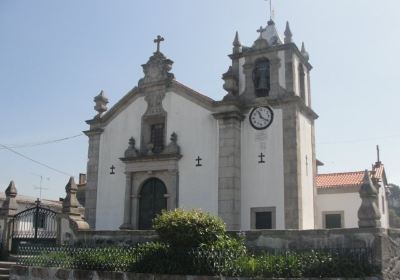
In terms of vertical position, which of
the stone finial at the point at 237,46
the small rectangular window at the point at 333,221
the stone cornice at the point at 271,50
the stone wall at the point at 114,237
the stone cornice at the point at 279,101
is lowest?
the stone wall at the point at 114,237

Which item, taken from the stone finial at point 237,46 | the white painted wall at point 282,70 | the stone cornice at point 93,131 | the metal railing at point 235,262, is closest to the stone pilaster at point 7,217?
the stone cornice at point 93,131

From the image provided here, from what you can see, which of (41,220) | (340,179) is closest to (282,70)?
(340,179)

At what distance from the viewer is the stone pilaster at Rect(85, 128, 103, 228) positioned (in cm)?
2112

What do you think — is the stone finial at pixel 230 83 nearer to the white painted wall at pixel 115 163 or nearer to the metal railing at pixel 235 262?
the white painted wall at pixel 115 163

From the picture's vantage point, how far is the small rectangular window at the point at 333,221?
2453 centimetres

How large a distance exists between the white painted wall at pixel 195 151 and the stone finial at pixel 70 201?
175 inches

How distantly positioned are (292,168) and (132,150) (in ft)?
23.0

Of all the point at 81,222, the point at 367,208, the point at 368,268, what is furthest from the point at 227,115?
the point at 368,268

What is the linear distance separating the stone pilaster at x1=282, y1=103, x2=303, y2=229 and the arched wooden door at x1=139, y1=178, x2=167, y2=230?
205 inches

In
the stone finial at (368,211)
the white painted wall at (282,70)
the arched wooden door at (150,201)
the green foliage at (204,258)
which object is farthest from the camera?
the arched wooden door at (150,201)

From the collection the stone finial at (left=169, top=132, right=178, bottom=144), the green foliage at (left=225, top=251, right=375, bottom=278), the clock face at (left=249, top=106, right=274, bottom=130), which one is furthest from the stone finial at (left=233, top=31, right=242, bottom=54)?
the green foliage at (left=225, top=251, right=375, bottom=278)

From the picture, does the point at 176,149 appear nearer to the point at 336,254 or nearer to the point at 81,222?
the point at 81,222

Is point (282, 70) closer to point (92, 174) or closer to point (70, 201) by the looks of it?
point (70, 201)

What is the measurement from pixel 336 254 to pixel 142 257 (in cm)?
451
